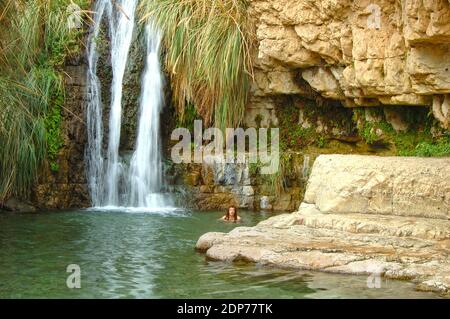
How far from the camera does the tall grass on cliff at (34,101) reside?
1195 cm

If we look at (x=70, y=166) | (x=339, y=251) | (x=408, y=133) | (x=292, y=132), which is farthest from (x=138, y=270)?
(x=292, y=132)

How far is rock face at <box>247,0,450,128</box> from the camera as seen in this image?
9320 mm

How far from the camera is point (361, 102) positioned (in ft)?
41.3

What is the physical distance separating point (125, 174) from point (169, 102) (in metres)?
1.85

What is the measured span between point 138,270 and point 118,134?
685cm

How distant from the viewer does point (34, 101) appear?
526 inches

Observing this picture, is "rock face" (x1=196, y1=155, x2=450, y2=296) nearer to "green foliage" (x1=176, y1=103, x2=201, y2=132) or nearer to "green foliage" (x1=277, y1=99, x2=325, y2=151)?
"green foliage" (x1=277, y1=99, x2=325, y2=151)

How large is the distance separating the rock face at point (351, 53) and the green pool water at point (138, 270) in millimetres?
3365

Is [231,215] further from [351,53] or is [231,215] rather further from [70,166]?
[70,166]

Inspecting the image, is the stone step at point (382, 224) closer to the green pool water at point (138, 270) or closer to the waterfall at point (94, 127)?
the green pool water at point (138, 270)

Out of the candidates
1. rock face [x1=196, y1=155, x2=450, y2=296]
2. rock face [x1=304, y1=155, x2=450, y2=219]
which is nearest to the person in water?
rock face [x1=196, y1=155, x2=450, y2=296]

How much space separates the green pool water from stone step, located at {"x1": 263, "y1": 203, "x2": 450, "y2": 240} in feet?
4.34
